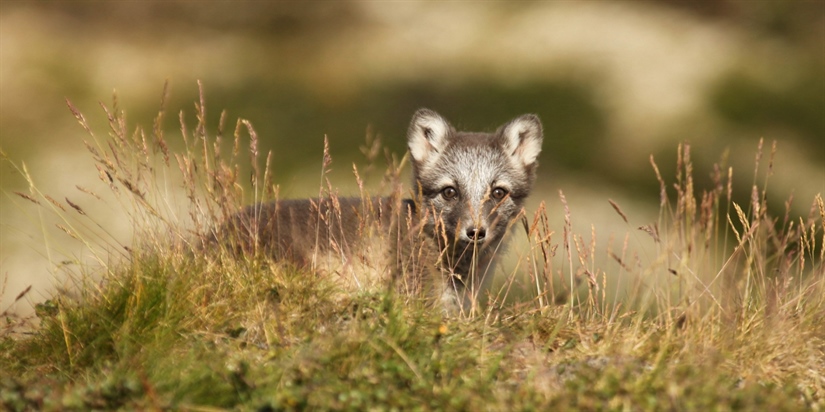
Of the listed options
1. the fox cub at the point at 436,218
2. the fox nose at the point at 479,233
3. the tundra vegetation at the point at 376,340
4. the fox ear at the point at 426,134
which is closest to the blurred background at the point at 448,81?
the fox ear at the point at 426,134

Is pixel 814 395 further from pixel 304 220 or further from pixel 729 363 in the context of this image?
pixel 304 220

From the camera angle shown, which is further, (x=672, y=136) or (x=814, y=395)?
(x=672, y=136)

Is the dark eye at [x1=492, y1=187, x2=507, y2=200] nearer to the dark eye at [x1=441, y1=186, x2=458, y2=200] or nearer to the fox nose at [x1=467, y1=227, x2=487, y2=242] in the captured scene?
the dark eye at [x1=441, y1=186, x2=458, y2=200]

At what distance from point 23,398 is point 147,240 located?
1375 millimetres

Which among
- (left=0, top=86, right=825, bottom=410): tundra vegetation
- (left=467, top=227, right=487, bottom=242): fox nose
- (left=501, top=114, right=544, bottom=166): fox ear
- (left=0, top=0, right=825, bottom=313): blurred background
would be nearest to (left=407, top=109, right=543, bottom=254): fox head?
(left=501, top=114, right=544, bottom=166): fox ear

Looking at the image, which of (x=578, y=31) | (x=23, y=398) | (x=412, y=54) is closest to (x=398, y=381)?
(x=23, y=398)

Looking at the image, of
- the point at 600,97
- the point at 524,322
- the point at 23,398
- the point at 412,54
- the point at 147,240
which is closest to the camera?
the point at 23,398

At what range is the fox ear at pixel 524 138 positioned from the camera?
5410 millimetres

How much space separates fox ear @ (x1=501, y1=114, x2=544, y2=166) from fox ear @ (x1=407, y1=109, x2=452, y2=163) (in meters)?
0.39

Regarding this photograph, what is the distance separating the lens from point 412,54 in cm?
1376

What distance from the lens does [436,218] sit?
189 inches

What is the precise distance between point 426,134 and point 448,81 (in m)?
7.54

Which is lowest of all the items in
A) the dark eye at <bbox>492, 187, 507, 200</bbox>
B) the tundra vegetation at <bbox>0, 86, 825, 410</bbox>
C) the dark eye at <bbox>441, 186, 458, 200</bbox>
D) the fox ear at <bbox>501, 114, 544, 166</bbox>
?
the tundra vegetation at <bbox>0, 86, 825, 410</bbox>

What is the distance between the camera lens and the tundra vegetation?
291cm
